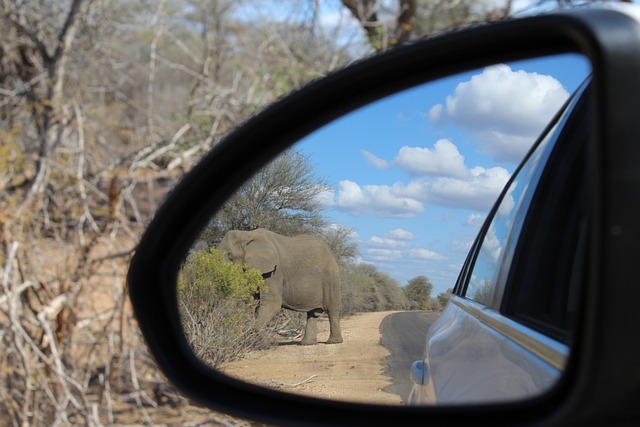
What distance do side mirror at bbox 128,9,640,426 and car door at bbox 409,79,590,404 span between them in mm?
74

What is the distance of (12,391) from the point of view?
538cm

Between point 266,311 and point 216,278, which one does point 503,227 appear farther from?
point 216,278

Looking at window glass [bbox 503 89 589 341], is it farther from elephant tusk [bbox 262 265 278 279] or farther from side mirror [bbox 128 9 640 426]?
elephant tusk [bbox 262 265 278 279]

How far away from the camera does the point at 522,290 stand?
1.80 meters

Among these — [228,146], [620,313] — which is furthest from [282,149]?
[620,313]

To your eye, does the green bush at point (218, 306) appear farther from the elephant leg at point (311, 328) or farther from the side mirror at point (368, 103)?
the elephant leg at point (311, 328)

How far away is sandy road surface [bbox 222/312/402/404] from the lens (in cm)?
166

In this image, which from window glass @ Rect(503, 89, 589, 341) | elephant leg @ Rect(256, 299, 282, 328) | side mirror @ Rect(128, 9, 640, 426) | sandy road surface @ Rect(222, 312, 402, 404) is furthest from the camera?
elephant leg @ Rect(256, 299, 282, 328)

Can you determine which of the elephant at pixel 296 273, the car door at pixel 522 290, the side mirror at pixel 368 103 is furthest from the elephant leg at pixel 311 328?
the car door at pixel 522 290

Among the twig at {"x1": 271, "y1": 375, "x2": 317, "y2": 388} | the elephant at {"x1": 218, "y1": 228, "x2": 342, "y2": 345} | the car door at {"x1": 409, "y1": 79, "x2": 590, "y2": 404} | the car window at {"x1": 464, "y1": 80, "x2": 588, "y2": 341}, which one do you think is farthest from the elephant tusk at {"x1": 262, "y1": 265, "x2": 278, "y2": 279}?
the car window at {"x1": 464, "y1": 80, "x2": 588, "y2": 341}

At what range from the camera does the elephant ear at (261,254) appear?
174 cm

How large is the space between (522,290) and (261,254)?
0.63m

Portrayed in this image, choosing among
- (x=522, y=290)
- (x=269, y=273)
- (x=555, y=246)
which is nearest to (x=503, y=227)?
(x=522, y=290)

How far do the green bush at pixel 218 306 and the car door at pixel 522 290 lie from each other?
1.45 ft
